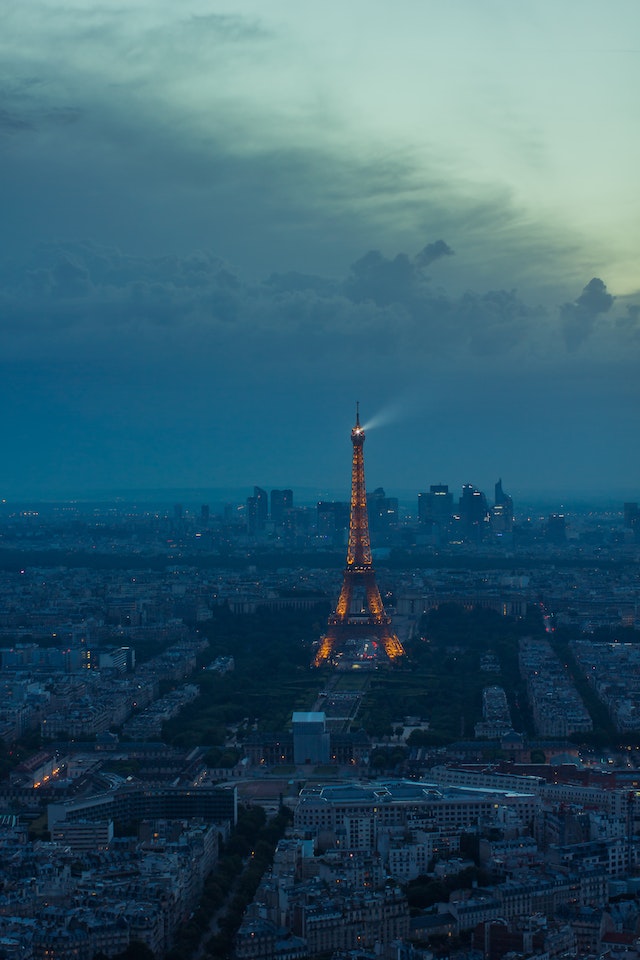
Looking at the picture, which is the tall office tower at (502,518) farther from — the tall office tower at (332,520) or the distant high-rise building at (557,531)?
the tall office tower at (332,520)

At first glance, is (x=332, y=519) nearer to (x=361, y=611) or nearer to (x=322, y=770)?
(x=361, y=611)

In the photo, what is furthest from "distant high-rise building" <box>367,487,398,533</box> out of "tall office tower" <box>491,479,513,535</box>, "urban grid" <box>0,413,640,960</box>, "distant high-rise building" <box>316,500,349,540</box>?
"urban grid" <box>0,413,640,960</box>

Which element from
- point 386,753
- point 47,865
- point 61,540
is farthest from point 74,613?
point 61,540

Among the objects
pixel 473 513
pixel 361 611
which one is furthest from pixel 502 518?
pixel 361 611

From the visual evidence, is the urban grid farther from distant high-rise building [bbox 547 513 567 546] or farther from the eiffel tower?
distant high-rise building [bbox 547 513 567 546]

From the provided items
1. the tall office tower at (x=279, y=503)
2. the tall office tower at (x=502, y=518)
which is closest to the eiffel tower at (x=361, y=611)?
the tall office tower at (x=502, y=518)

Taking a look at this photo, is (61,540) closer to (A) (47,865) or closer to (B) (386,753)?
(B) (386,753)
